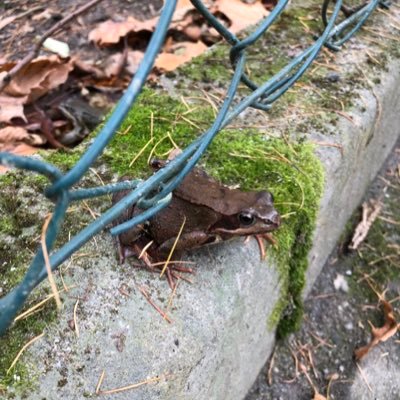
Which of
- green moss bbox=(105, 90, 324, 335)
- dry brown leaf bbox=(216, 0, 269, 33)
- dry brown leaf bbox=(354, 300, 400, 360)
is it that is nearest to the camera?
green moss bbox=(105, 90, 324, 335)

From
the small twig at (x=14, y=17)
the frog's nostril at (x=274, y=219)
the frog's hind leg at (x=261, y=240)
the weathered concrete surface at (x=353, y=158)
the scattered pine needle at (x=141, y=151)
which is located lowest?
the weathered concrete surface at (x=353, y=158)

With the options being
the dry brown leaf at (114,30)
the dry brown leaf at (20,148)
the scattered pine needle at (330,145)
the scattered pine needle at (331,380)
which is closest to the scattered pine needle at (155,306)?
the scattered pine needle at (330,145)

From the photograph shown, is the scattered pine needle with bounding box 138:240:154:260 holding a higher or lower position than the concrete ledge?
higher

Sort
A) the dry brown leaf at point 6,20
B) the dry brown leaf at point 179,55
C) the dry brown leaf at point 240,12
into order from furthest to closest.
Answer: the dry brown leaf at point 6,20 < the dry brown leaf at point 240,12 < the dry brown leaf at point 179,55

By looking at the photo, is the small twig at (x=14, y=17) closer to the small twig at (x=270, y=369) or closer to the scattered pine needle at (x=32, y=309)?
the scattered pine needle at (x=32, y=309)

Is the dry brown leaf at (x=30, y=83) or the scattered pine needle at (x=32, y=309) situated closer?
the scattered pine needle at (x=32, y=309)

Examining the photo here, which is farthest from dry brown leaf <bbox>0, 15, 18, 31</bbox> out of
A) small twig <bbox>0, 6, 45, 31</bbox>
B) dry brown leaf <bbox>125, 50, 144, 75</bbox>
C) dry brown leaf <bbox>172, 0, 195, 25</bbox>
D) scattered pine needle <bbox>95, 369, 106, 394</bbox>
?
scattered pine needle <bbox>95, 369, 106, 394</bbox>

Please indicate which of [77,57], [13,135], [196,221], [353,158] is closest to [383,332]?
[353,158]

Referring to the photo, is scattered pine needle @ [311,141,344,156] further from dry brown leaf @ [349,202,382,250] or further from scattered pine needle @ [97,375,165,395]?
scattered pine needle @ [97,375,165,395]
